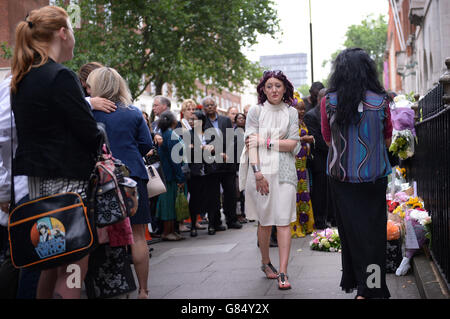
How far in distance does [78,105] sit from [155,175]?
2093 mm

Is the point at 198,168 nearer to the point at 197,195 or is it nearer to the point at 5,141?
the point at 197,195

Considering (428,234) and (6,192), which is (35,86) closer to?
(6,192)

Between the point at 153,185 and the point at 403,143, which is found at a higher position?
the point at 403,143

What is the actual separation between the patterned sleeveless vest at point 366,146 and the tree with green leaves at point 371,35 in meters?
76.5

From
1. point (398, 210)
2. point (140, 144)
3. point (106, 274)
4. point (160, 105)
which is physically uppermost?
point (160, 105)

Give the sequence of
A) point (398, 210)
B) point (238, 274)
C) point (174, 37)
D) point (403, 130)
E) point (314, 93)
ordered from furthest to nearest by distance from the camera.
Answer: point (174, 37) → point (314, 93) → point (403, 130) → point (398, 210) → point (238, 274)

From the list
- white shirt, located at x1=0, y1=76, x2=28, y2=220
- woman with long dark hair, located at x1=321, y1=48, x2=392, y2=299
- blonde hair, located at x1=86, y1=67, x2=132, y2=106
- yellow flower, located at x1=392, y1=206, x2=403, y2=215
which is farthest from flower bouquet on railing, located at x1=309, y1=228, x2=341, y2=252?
white shirt, located at x1=0, y1=76, x2=28, y2=220

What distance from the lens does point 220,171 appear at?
33.1 feet

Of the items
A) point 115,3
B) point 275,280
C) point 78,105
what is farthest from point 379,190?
point 115,3

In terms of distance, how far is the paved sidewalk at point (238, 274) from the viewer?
5145 mm

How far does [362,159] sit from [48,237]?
225 centimetres

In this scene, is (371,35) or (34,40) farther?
(371,35)

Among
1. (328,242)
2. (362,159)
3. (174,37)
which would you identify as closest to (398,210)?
(328,242)
